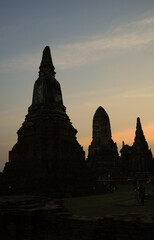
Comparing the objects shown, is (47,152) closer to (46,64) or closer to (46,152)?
(46,152)

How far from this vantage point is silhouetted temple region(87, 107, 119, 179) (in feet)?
127

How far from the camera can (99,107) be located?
145 ft

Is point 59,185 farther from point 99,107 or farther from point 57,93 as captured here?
point 99,107

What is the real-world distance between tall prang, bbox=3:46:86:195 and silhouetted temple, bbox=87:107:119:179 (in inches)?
656

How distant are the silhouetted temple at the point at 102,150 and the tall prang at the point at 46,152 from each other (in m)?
16.7

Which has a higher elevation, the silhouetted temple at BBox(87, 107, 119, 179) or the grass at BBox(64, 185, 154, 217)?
the silhouetted temple at BBox(87, 107, 119, 179)

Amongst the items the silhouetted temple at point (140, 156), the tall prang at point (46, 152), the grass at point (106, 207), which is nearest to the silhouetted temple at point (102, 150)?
the silhouetted temple at point (140, 156)

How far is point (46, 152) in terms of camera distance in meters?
20.2

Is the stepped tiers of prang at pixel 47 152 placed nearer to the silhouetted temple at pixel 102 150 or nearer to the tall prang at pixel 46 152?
the tall prang at pixel 46 152

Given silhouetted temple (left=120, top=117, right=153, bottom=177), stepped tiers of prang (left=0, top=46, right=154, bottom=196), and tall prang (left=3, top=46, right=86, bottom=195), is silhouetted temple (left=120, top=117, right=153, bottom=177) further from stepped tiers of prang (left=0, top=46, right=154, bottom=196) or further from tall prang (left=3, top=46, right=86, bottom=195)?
tall prang (left=3, top=46, right=86, bottom=195)

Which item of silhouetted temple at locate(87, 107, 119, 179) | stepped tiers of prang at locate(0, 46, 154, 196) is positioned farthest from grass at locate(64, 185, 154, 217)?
silhouetted temple at locate(87, 107, 119, 179)

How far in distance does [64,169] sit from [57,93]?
25.0 feet

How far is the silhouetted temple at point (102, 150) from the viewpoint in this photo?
38.8 m

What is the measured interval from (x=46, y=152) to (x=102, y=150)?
21.1m
